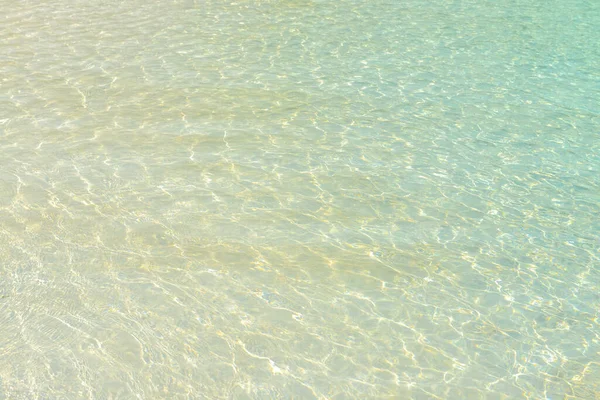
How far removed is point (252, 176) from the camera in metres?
6.40

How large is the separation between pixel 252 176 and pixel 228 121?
51.9 inches

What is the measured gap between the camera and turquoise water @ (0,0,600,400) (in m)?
4.26

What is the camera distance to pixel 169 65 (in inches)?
358

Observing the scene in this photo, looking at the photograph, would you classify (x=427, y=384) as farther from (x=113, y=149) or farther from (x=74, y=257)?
(x=113, y=149)

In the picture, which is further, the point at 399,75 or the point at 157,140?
the point at 399,75

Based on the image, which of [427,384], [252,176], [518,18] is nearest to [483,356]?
[427,384]

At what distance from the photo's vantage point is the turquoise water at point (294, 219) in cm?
426

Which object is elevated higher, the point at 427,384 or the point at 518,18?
the point at 427,384

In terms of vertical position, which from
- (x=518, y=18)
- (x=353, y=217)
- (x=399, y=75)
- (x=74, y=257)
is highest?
(x=74, y=257)

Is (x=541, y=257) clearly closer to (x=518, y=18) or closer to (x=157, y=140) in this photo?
(x=157, y=140)

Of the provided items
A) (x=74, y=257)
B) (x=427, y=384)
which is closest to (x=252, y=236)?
(x=74, y=257)

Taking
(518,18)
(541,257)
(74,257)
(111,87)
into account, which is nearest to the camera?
(74,257)

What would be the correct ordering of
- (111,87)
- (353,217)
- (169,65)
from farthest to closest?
1. (169,65)
2. (111,87)
3. (353,217)

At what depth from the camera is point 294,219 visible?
5.77m
